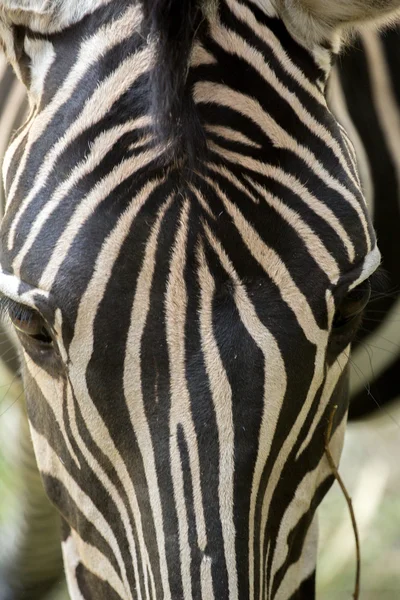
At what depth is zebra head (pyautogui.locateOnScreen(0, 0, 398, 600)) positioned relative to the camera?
2.16m

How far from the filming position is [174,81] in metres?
2.20

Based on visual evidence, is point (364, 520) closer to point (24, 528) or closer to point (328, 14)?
point (24, 528)

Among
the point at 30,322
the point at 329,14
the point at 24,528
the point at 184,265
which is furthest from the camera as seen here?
the point at 24,528

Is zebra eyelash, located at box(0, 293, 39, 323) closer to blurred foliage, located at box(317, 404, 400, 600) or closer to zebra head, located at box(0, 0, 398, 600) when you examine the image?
zebra head, located at box(0, 0, 398, 600)

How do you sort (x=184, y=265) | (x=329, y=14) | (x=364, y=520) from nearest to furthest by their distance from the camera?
(x=184, y=265), (x=329, y=14), (x=364, y=520)

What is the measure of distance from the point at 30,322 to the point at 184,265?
442 mm

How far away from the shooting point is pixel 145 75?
2281 millimetres

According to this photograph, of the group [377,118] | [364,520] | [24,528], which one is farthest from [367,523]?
[377,118]

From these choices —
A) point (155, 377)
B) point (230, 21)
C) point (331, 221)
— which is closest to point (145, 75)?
point (230, 21)

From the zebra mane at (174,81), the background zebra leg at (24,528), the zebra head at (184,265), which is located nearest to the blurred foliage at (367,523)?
the background zebra leg at (24,528)

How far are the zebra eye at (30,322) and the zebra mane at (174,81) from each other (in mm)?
536

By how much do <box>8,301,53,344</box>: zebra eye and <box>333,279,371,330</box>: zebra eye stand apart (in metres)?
0.74

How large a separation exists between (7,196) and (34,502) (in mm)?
3071

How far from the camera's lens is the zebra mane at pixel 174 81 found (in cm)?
220
